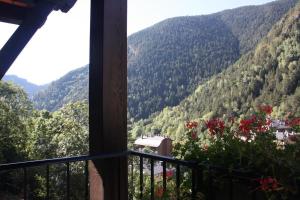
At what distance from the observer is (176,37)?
5162 centimetres

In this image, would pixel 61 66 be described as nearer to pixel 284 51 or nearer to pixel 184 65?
pixel 184 65

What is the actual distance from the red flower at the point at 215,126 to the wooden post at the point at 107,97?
0.46 meters

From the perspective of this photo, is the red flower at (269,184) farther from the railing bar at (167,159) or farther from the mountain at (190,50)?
the mountain at (190,50)

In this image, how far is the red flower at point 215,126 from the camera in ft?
6.13

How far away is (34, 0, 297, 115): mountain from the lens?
47.8 m

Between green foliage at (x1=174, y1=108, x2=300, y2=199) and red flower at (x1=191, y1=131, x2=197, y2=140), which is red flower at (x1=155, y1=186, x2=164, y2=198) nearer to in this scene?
green foliage at (x1=174, y1=108, x2=300, y2=199)

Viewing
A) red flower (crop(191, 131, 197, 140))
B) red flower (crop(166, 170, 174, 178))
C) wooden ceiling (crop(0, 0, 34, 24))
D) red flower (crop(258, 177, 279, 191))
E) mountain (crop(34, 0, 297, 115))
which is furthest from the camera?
mountain (crop(34, 0, 297, 115))

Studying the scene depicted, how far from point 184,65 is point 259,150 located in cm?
4819

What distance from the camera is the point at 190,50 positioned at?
5062cm

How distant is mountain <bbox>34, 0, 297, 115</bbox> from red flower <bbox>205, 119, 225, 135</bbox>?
44.0 metres

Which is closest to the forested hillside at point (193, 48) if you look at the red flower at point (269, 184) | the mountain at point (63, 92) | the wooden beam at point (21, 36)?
the mountain at point (63, 92)

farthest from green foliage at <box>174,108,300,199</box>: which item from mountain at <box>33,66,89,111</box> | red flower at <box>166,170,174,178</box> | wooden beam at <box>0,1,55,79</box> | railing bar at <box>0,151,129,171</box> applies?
mountain at <box>33,66,89,111</box>

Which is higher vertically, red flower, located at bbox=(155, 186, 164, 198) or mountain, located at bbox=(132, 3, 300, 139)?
mountain, located at bbox=(132, 3, 300, 139)

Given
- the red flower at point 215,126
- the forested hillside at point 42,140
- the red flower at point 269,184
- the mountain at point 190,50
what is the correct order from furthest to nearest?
1. the mountain at point 190,50
2. the forested hillside at point 42,140
3. the red flower at point 215,126
4. the red flower at point 269,184
